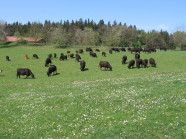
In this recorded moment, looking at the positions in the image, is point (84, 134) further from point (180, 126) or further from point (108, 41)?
point (108, 41)

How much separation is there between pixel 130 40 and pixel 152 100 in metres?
125

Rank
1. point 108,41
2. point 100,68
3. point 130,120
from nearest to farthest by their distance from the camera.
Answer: point 130,120 < point 100,68 < point 108,41

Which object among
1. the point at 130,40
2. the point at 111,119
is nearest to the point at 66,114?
the point at 111,119

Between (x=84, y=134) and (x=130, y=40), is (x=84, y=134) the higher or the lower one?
the lower one

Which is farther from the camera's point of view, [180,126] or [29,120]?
[29,120]

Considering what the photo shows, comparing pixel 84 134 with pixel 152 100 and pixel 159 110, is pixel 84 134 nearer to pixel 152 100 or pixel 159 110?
pixel 159 110

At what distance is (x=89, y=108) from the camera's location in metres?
14.1

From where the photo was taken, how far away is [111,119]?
11.7 meters

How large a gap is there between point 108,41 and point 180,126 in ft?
343

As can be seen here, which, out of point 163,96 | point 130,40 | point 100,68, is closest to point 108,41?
point 130,40

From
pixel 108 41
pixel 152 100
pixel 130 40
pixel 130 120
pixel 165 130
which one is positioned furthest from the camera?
pixel 130 40

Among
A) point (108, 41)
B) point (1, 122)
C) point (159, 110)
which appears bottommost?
point (1, 122)

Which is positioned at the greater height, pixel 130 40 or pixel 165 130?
pixel 130 40

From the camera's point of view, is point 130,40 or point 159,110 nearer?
point 159,110
